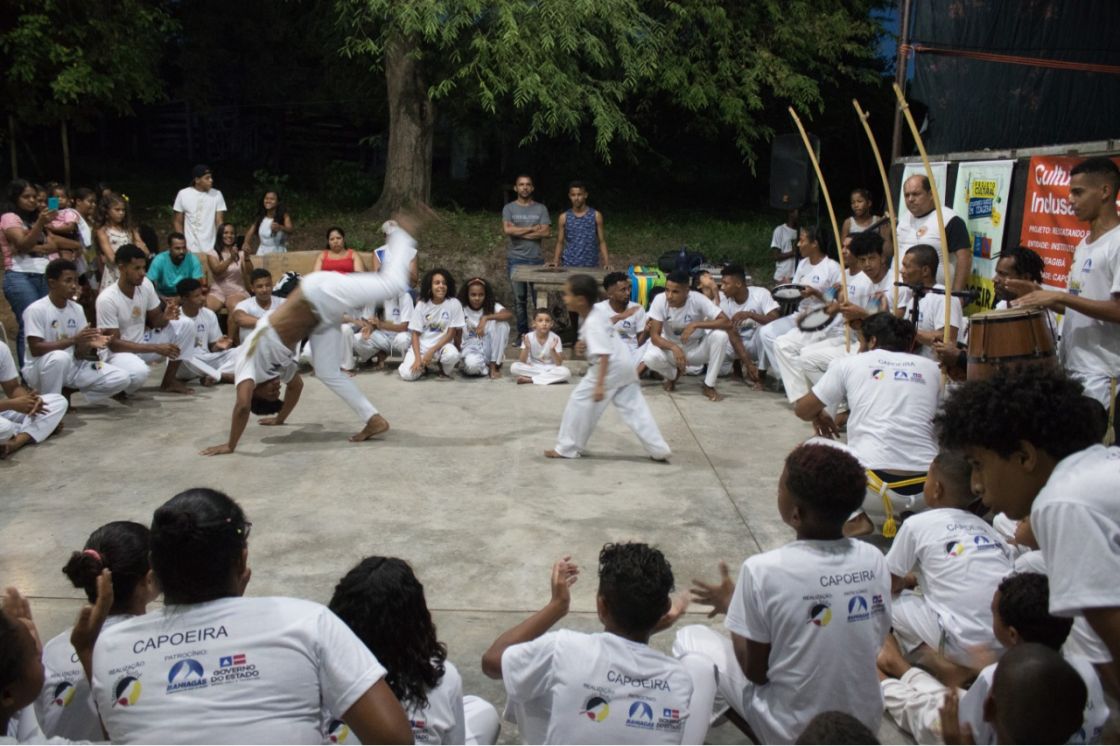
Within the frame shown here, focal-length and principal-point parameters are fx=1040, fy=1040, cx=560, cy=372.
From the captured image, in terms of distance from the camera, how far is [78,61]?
14227 millimetres

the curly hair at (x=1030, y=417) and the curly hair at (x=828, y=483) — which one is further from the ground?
the curly hair at (x=1030, y=417)

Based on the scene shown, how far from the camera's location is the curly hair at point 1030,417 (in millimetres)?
2654

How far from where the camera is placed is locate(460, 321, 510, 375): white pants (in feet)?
33.0

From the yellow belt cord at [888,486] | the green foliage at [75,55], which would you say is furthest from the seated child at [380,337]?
the green foliage at [75,55]

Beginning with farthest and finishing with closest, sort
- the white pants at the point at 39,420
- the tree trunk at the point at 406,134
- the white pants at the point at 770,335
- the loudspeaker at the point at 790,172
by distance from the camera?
the tree trunk at the point at 406,134
the loudspeaker at the point at 790,172
the white pants at the point at 770,335
the white pants at the point at 39,420

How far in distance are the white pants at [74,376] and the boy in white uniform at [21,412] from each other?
1.10ft

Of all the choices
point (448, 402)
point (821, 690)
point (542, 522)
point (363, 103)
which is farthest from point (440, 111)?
point (821, 690)

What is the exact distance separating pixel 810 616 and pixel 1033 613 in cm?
68

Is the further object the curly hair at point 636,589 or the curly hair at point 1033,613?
the curly hair at point 1033,613

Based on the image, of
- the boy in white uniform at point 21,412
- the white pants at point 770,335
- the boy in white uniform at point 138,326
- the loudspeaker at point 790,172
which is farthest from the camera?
the loudspeaker at point 790,172

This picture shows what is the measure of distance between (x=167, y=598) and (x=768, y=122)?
17190 millimetres

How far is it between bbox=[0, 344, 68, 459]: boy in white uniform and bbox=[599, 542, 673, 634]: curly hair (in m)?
5.41

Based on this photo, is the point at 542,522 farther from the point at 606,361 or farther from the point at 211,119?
the point at 211,119

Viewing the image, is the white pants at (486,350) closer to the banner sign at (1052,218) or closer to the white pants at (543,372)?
the white pants at (543,372)
